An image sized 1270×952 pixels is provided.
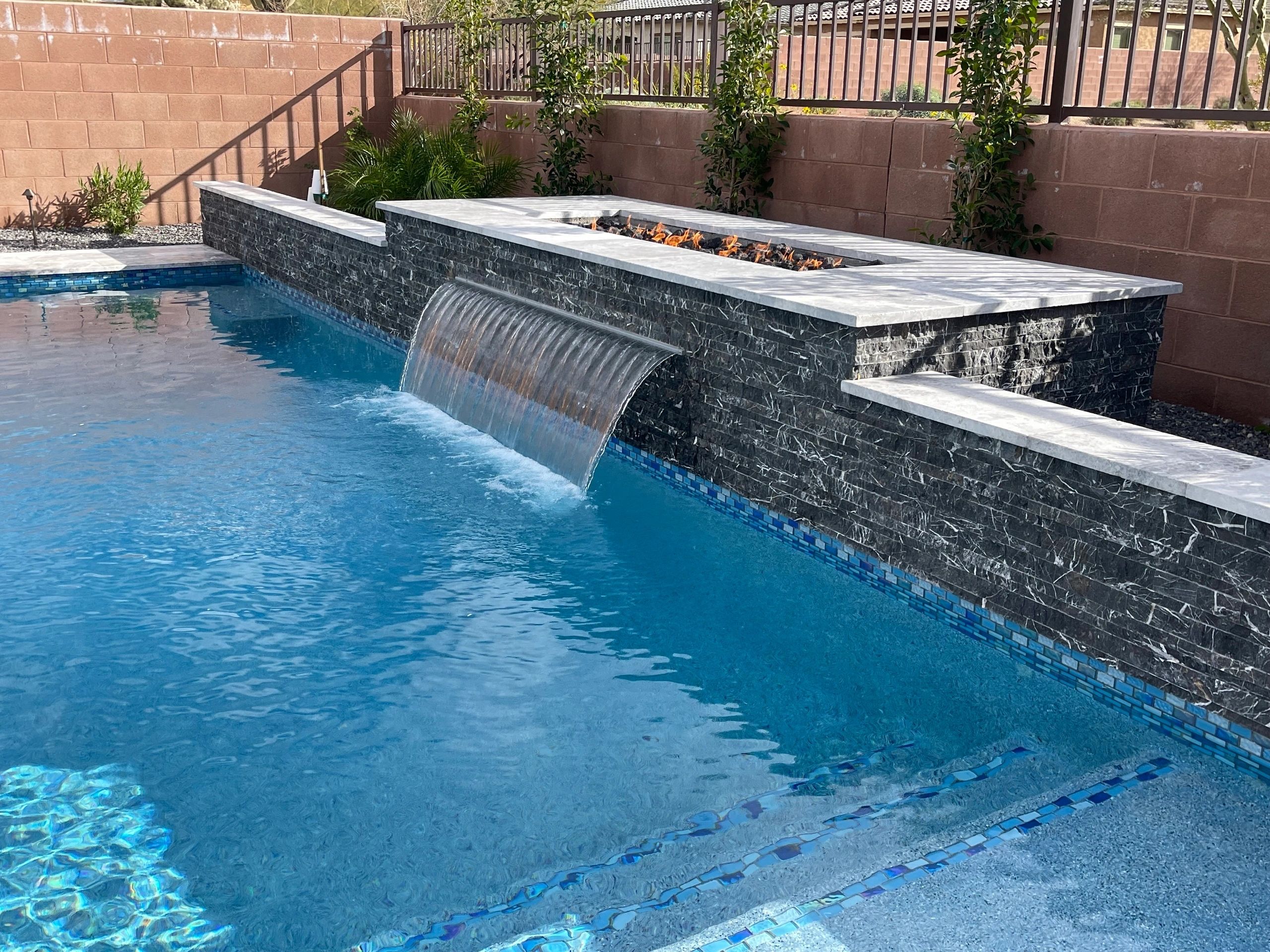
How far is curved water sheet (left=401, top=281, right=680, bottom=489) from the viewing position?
575 cm

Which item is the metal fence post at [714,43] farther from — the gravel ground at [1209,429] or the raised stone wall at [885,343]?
the gravel ground at [1209,429]

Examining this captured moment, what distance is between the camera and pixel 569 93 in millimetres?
10406

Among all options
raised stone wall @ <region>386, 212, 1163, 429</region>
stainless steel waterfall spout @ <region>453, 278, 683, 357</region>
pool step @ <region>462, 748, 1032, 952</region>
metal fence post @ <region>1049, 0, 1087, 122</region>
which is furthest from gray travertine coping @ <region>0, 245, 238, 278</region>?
→ pool step @ <region>462, 748, 1032, 952</region>

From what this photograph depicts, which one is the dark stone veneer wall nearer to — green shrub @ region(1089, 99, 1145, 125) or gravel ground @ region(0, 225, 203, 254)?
green shrub @ region(1089, 99, 1145, 125)

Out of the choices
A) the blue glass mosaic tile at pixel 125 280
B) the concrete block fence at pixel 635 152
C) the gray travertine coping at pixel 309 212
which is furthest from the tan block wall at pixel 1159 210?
the blue glass mosaic tile at pixel 125 280

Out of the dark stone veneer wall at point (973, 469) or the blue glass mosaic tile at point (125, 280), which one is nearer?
the dark stone veneer wall at point (973, 469)

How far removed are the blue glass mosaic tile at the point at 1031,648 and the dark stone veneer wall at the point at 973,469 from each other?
50mm

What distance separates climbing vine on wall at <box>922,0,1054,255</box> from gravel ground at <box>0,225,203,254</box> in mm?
8716

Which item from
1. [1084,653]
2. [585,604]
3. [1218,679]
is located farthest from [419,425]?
[1218,679]

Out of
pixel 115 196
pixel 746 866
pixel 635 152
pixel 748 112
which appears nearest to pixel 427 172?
pixel 635 152

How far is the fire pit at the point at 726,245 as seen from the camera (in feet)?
21.3

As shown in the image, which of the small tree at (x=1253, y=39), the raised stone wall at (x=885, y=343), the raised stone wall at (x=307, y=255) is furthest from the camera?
the small tree at (x=1253, y=39)

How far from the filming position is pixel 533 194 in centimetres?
1096

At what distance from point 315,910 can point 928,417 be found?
2.65 metres
